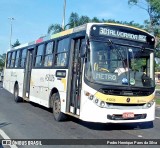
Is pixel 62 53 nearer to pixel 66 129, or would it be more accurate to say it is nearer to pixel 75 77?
pixel 75 77

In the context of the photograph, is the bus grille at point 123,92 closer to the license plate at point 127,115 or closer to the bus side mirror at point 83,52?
the license plate at point 127,115

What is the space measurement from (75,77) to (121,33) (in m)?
1.89

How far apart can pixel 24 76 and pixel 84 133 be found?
24.9 ft

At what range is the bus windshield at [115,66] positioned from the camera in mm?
9750

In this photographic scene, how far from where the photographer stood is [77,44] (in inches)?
429

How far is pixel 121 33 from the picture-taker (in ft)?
34.0

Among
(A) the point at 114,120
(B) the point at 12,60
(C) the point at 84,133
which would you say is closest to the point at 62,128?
(C) the point at 84,133

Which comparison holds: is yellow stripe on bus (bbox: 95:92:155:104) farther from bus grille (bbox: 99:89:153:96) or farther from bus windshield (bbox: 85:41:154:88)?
bus windshield (bbox: 85:41:154:88)

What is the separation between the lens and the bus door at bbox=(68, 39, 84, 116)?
10266mm

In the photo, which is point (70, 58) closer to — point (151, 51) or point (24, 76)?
point (151, 51)

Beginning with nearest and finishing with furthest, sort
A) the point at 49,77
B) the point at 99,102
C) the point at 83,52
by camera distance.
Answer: the point at 99,102
the point at 83,52
the point at 49,77

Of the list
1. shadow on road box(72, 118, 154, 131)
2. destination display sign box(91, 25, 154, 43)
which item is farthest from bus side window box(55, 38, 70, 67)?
shadow on road box(72, 118, 154, 131)

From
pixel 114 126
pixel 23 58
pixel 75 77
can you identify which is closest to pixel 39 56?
pixel 23 58

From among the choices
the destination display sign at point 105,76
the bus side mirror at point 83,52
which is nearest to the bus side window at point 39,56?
the bus side mirror at point 83,52
